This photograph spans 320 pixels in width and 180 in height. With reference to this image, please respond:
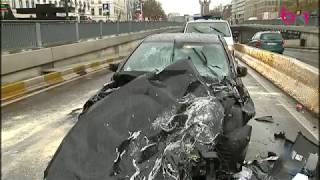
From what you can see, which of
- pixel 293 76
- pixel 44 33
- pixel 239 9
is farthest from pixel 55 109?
pixel 239 9

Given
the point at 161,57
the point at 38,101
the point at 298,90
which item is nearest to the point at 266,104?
the point at 298,90

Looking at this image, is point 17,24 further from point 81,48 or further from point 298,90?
point 298,90

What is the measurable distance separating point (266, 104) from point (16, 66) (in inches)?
280

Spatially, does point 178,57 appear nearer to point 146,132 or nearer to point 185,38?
point 185,38

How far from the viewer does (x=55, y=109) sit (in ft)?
31.2

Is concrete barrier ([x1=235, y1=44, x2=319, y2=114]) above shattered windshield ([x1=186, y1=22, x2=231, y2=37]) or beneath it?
beneath

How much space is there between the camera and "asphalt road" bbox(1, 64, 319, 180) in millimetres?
A: 5805

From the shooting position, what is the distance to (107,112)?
383cm

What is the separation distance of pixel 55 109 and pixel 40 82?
3.93m

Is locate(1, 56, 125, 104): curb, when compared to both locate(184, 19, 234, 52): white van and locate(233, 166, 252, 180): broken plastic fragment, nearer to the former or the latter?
locate(184, 19, 234, 52): white van

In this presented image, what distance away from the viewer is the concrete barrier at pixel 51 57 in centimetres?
1213

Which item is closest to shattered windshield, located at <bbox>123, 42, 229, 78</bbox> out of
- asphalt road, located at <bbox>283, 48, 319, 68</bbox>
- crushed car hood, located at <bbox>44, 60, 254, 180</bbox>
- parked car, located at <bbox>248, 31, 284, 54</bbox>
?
crushed car hood, located at <bbox>44, 60, 254, 180</bbox>

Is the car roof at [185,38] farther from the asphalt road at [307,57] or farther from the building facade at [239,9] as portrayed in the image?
the building facade at [239,9]

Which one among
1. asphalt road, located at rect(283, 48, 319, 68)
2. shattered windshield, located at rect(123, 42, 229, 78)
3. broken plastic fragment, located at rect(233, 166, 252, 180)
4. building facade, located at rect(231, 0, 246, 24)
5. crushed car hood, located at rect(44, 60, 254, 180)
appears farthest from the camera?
building facade, located at rect(231, 0, 246, 24)
